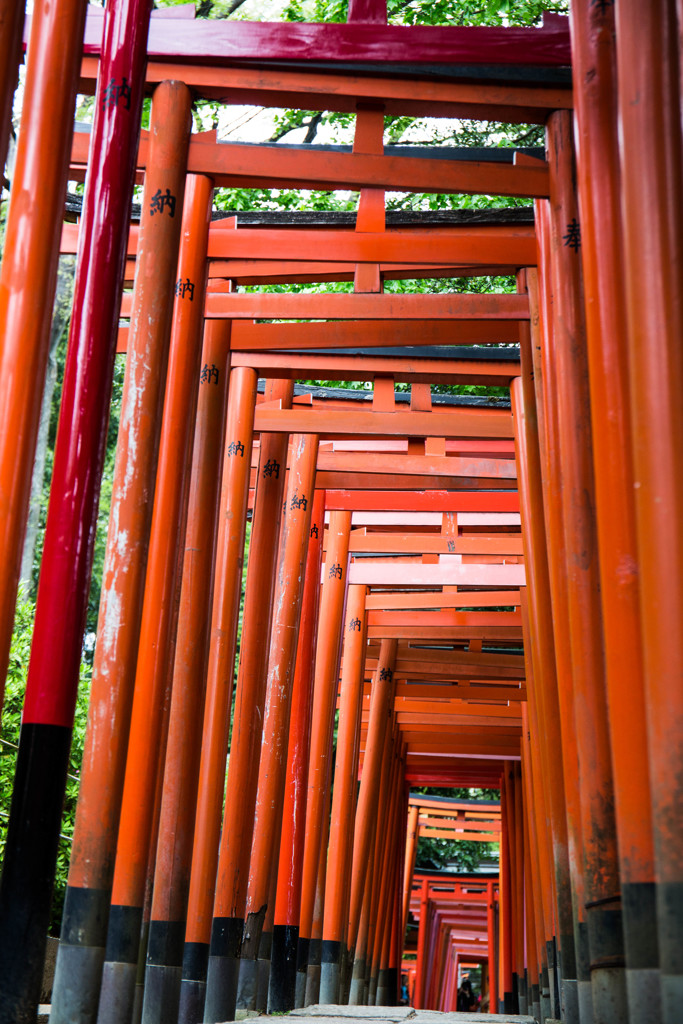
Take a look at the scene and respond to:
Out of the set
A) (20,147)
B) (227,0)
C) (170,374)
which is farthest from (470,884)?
(20,147)

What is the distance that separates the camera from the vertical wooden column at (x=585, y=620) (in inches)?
183

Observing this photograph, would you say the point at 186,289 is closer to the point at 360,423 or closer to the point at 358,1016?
the point at 360,423

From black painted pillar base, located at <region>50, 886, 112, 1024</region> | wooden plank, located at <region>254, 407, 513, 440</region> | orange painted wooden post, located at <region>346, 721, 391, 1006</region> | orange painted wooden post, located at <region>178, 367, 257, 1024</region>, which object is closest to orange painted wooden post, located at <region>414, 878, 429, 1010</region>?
orange painted wooden post, located at <region>346, 721, 391, 1006</region>

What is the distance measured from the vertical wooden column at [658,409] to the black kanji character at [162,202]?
338cm

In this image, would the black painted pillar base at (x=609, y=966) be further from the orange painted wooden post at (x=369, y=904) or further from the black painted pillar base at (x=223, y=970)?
the orange painted wooden post at (x=369, y=904)

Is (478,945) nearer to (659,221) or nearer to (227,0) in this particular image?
(227,0)

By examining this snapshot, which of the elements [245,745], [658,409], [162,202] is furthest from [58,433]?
[245,745]

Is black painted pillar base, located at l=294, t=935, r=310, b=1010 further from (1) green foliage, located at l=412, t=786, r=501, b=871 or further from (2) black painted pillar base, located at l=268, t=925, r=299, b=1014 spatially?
(1) green foliage, located at l=412, t=786, r=501, b=871

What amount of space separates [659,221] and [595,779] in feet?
8.32

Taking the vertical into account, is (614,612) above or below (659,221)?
below

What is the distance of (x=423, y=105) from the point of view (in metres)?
7.02

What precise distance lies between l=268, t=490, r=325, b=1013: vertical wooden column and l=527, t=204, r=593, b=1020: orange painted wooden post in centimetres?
439

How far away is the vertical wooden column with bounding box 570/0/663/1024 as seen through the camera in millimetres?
3723

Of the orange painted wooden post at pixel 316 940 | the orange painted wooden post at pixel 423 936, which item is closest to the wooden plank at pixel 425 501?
the orange painted wooden post at pixel 316 940
